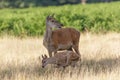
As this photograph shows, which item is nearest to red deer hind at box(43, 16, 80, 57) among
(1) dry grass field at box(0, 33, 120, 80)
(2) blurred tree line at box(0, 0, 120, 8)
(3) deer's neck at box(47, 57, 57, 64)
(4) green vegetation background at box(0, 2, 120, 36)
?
(1) dry grass field at box(0, 33, 120, 80)

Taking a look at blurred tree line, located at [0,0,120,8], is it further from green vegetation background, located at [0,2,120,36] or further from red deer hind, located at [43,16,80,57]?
red deer hind, located at [43,16,80,57]

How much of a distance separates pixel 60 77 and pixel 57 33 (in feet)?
7.50

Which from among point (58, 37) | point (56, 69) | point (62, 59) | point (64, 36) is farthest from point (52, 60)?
point (64, 36)

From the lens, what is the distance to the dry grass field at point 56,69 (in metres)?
8.64

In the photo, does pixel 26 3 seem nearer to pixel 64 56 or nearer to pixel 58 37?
pixel 58 37

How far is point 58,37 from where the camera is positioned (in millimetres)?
10586

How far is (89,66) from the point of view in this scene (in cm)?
1003

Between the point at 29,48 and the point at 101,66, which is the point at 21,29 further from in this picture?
the point at 101,66

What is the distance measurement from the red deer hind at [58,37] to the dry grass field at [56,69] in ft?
1.65

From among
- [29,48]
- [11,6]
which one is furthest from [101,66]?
[11,6]

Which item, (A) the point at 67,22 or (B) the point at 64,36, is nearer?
(B) the point at 64,36

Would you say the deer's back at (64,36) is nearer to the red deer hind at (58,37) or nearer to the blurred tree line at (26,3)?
the red deer hind at (58,37)

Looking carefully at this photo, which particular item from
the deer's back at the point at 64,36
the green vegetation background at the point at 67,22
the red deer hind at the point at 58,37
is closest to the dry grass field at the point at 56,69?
the red deer hind at the point at 58,37

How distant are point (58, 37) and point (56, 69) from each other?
1511 millimetres
